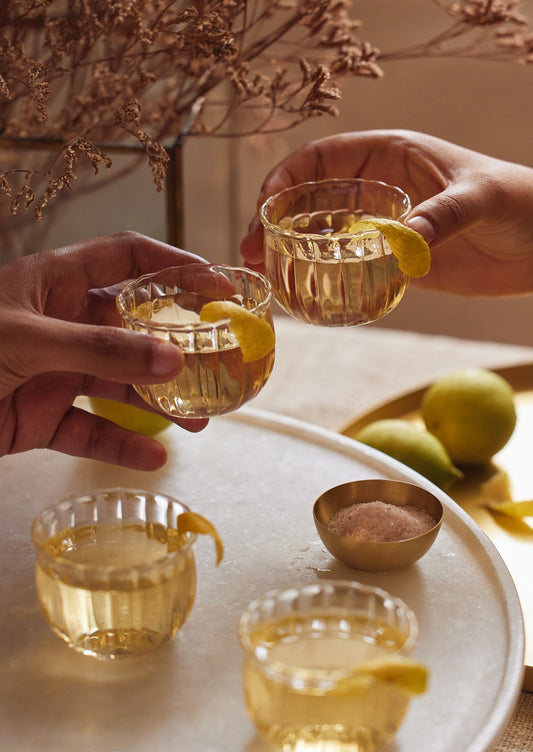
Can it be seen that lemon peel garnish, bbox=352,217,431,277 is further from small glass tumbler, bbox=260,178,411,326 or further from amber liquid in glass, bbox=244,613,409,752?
amber liquid in glass, bbox=244,613,409,752

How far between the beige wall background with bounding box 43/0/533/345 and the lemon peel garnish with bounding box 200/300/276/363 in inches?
50.2

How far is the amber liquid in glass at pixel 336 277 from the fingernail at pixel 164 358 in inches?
8.0

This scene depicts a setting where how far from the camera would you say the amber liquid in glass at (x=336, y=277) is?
83 cm

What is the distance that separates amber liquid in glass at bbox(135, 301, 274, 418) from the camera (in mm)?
728

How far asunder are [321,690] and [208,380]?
0.92ft

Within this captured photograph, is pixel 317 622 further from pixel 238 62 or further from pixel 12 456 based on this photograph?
pixel 238 62

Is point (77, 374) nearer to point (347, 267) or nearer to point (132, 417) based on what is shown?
point (132, 417)

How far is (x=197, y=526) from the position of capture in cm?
70

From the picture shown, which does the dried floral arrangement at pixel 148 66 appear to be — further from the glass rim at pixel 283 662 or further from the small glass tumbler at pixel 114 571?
the glass rim at pixel 283 662

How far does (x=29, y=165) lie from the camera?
157cm

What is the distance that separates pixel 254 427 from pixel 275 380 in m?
0.53

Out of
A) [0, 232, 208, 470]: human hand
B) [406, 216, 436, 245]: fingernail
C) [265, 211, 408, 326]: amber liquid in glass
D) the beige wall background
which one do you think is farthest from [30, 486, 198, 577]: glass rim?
the beige wall background

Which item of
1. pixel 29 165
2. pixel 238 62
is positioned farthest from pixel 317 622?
pixel 29 165

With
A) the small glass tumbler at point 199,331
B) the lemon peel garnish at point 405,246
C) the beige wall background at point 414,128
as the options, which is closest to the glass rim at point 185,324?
the small glass tumbler at point 199,331
